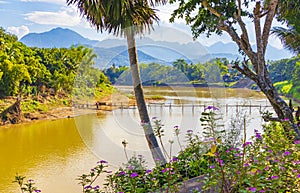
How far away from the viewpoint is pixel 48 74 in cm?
2292

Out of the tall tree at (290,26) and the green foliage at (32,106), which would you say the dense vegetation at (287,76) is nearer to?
the tall tree at (290,26)

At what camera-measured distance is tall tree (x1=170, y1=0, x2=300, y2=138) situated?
3863 millimetres

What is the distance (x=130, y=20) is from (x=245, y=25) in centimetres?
166

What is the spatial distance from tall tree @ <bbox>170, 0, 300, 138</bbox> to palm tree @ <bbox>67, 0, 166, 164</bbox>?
22.0 inches

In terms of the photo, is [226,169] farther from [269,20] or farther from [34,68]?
[34,68]

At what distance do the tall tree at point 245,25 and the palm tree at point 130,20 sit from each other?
0.56 metres

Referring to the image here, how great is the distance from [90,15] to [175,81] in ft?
6.35

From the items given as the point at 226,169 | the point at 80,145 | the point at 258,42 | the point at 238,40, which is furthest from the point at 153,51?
the point at 80,145

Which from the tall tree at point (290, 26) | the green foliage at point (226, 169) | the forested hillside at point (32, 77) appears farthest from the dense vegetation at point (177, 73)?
the forested hillside at point (32, 77)

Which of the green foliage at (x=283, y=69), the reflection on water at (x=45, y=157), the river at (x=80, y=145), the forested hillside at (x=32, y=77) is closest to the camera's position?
the river at (x=80, y=145)

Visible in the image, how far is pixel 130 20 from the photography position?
363cm

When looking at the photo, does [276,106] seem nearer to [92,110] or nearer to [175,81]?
[175,81]

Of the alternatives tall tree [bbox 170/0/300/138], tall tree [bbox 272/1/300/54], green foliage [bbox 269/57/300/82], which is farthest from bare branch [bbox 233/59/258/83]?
green foliage [bbox 269/57/300/82]

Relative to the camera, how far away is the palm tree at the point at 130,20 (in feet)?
11.2
